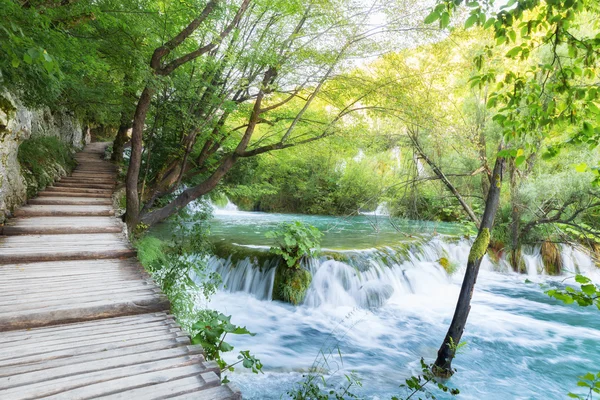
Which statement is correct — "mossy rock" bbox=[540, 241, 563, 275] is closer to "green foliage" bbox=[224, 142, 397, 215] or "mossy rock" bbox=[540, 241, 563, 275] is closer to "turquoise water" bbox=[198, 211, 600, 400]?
"turquoise water" bbox=[198, 211, 600, 400]

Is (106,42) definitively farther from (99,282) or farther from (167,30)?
(99,282)

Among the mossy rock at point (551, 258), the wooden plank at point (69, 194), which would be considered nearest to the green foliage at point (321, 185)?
the mossy rock at point (551, 258)

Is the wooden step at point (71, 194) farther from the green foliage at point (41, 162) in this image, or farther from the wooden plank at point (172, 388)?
the wooden plank at point (172, 388)

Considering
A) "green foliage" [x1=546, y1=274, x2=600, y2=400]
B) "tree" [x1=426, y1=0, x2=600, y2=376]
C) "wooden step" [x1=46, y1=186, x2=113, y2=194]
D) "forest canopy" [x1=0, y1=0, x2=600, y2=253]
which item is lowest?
"green foliage" [x1=546, y1=274, x2=600, y2=400]

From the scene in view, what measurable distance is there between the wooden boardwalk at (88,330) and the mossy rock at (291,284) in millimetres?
4372

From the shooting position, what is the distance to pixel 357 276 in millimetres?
8398

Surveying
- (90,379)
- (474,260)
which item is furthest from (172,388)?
(474,260)

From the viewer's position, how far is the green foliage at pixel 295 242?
7348 mm

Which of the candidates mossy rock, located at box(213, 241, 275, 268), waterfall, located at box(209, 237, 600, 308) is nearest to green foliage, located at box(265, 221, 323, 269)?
waterfall, located at box(209, 237, 600, 308)

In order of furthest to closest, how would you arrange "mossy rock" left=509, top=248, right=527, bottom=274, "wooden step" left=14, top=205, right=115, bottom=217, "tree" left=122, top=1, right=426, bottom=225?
"mossy rock" left=509, top=248, right=527, bottom=274 < "tree" left=122, top=1, right=426, bottom=225 < "wooden step" left=14, top=205, right=115, bottom=217

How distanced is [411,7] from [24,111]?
7.32 m

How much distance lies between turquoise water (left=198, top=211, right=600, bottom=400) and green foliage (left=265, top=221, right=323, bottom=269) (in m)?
0.65

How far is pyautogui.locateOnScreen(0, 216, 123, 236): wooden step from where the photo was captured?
15.1 feet

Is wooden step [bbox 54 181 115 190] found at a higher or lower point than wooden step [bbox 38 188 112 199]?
higher
